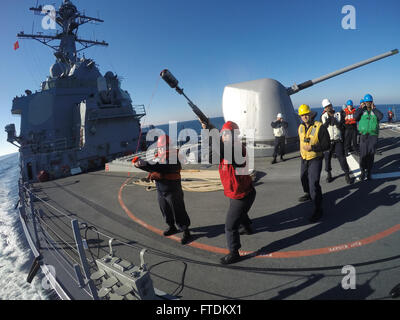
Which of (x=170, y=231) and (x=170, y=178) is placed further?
(x=170, y=231)

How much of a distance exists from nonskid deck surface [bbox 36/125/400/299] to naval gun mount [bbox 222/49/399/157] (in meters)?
3.04

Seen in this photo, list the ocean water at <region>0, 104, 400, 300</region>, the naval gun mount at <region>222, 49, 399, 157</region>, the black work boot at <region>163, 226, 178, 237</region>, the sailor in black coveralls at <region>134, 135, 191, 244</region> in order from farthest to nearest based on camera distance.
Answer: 1. the naval gun mount at <region>222, 49, 399, 157</region>
2. the ocean water at <region>0, 104, 400, 300</region>
3. the black work boot at <region>163, 226, 178, 237</region>
4. the sailor in black coveralls at <region>134, 135, 191, 244</region>

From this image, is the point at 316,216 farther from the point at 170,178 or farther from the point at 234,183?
the point at 170,178

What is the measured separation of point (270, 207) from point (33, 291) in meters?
5.75

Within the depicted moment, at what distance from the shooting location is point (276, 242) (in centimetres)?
316

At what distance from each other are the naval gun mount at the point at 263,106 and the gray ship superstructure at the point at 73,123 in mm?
10338

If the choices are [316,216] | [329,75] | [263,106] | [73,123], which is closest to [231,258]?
[316,216]

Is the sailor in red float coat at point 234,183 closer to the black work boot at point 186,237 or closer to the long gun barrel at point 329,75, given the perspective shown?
the black work boot at point 186,237

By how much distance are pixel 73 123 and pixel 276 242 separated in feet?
57.7

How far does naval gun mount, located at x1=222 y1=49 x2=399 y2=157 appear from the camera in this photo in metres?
8.44

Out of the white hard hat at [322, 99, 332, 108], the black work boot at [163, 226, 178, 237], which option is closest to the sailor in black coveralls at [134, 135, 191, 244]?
the black work boot at [163, 226, 178, 237]

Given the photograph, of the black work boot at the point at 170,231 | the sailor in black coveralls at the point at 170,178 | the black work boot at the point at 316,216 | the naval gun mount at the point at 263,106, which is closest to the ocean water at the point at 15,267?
the black work boot at the point at 170,231

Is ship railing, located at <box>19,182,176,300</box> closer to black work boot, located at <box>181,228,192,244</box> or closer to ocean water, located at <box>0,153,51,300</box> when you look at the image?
black work boot, located at <box>181,228,192,244</box>

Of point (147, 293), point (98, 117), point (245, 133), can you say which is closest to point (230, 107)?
point (245, 133)
